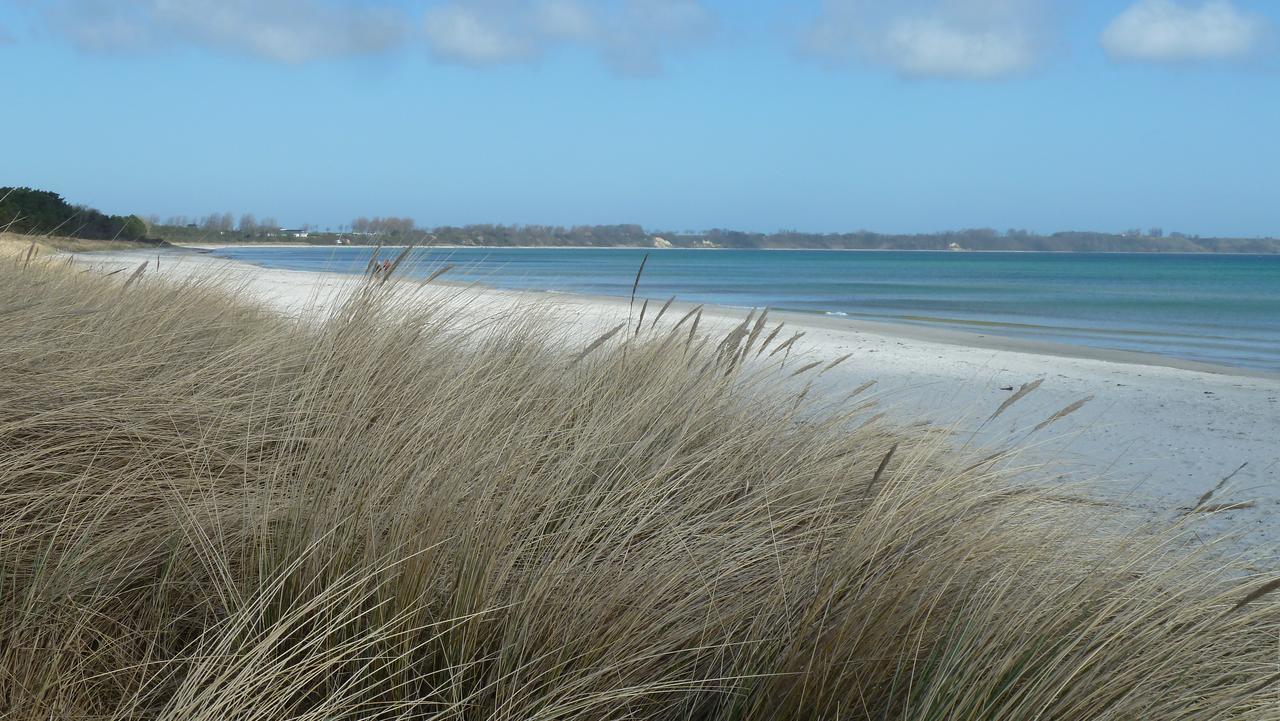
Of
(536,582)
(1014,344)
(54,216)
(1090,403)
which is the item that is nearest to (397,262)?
(536,582)

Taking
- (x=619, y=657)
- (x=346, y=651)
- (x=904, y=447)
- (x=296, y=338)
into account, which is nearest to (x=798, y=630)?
(x=619, y=657)

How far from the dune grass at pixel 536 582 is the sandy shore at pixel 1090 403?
1.34ft

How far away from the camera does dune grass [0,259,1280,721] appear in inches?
59.7

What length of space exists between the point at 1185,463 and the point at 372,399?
4.84 m

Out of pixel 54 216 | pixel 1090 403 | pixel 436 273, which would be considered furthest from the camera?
pixel 54 216

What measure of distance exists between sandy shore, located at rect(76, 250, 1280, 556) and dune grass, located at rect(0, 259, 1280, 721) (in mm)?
408

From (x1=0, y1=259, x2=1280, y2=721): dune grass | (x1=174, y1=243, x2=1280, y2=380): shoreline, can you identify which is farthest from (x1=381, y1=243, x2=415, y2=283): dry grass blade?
(x1=174, y1=243, x2=1280, y2=380): shoreline

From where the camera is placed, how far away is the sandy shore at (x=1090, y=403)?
13.8 ft

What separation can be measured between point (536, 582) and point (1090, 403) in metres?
7.45

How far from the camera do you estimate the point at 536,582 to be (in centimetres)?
168

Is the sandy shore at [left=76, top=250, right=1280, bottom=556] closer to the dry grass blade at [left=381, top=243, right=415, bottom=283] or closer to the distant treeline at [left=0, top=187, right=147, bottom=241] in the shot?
the dry grass blade at [left=381, top=243, right=415, bottom=283]

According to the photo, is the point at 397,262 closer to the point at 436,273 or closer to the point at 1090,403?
the point at 436,273

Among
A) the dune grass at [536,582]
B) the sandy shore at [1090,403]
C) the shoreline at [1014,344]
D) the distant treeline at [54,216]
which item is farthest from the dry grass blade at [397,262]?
the distant treeline at [54,216]

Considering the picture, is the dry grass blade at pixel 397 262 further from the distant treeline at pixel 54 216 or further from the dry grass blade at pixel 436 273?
the distant treeline at pixel 54 216
